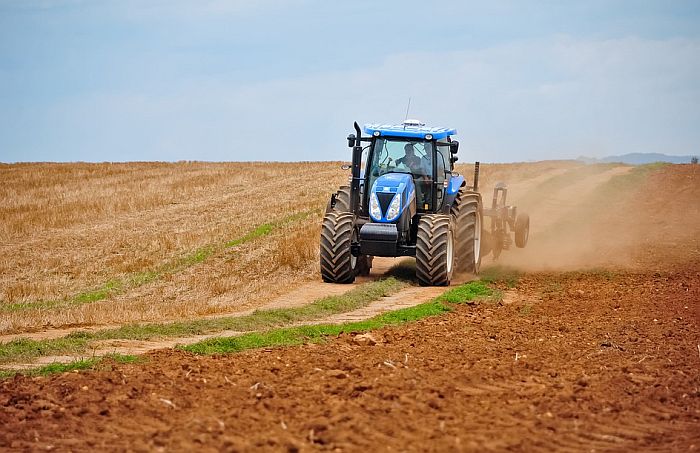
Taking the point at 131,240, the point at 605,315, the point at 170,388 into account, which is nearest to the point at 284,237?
the point at 131,240

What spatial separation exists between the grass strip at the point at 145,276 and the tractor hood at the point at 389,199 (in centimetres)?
629

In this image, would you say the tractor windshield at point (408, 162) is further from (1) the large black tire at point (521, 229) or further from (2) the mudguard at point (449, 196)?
(1) the large black tire at point (521, 229)

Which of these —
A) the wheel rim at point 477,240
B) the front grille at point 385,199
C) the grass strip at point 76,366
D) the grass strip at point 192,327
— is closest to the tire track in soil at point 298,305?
the grass strip at point 192,327

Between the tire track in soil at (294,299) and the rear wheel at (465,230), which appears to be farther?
the rear wheel at (465,230)

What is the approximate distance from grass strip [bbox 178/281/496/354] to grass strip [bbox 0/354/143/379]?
2.89ft

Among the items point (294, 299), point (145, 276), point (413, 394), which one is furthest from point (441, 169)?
point (413, 394)

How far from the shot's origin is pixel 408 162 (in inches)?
716

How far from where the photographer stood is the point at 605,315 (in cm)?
1369

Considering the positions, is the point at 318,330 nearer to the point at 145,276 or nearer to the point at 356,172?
the point at 356,172

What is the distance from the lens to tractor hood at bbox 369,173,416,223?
1719 cm

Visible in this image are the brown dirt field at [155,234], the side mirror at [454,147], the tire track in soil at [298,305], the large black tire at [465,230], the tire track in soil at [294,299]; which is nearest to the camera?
the tire track in soil at [298,305]

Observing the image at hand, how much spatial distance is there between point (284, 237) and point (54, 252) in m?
6.29

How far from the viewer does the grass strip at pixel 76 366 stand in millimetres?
9531

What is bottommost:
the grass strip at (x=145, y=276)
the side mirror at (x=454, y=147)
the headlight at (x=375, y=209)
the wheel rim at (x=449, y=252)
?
the grass strip at (x=145, y=276)
